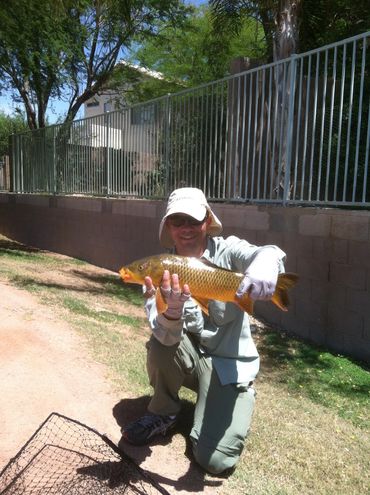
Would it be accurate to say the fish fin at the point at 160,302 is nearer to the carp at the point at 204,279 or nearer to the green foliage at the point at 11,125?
the carp at the point at 204,279

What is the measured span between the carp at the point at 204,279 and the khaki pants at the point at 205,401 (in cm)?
60

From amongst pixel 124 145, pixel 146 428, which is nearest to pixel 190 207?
pixel 146 428

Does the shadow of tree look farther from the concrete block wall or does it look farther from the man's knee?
the concrete block wall

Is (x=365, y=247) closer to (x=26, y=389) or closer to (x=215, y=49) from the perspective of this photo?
(x=26, y=389)

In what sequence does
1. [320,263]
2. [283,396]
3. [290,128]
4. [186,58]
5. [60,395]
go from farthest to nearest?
1. [186,58]
2. [290,128]
3. [320,263]
4. [283,396]
5. [60,395]

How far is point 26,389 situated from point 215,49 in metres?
12.8

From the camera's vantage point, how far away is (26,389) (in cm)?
364

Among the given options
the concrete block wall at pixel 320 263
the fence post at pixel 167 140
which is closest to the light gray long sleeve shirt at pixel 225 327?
the concrete block wall at pixel 320 263

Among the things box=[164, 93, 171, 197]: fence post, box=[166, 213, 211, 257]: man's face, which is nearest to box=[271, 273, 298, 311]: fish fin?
box=[166, 213, 211, 257]: man's face

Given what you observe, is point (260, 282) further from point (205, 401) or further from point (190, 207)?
point (205, 401)

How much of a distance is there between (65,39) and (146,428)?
12.7m

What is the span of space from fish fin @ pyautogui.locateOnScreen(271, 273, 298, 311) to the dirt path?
111 centimetres

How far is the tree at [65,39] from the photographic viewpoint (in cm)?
1143

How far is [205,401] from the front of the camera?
315 centimetres
